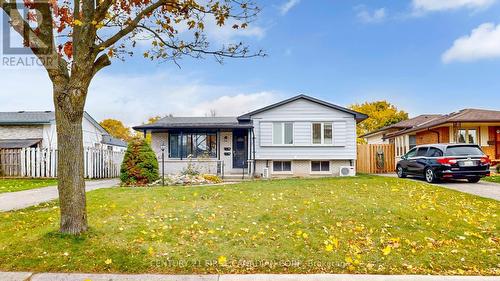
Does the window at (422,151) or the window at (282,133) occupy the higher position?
the window at (282,133)

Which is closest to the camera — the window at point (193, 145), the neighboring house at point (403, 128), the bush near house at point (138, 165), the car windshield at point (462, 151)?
the car windshield at point (462, 151)

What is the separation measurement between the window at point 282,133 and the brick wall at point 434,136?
10961 mm

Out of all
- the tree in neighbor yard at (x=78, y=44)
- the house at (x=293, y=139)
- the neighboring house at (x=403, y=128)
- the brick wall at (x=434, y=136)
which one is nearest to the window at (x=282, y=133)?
the house at (x=293, y=139)

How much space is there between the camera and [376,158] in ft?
79.0

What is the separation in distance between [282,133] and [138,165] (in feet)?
28.3

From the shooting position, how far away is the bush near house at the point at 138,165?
48.8 feet

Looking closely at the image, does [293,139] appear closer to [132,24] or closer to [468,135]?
[468,135]

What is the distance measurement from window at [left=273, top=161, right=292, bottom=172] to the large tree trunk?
15840 millimetres

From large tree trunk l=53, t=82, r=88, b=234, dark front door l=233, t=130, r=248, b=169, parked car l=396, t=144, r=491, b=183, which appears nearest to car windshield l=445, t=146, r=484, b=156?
parked car l=396, t=144, r=491, b=183

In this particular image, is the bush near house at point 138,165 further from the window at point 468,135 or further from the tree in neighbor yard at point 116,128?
the tree in neighbor yard at point 116,128

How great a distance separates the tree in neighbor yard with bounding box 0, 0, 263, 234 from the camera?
15.9 ft

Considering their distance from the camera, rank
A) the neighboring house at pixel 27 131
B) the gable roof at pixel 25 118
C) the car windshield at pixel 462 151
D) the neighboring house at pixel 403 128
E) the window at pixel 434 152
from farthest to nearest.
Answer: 1. the neighboring house at pixel 403 128
2. the gable roof at pixel 25 118
3. the neighboring house at pixel 27 131
4. the window at pixel 434 152
5. the car windshield at pixel 462 151

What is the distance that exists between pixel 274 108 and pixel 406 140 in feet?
44.0

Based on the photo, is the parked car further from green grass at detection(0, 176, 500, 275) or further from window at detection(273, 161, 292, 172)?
window at detection(273, 161, 292, 172)
